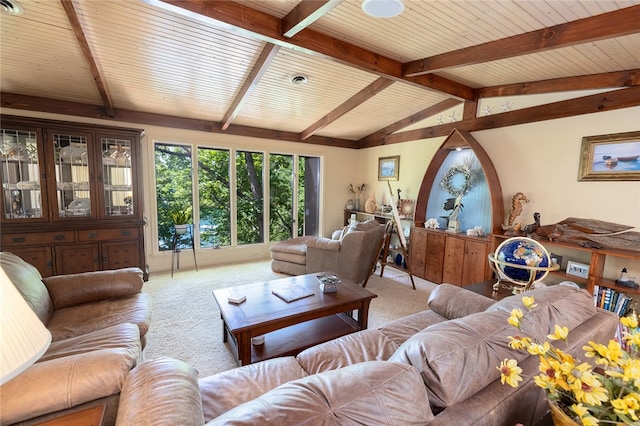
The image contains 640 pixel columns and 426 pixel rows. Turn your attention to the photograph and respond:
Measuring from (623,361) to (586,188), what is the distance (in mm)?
3199

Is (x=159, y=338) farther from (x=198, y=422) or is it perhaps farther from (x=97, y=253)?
(x=198, y=422)

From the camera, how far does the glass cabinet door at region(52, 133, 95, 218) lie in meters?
3.43

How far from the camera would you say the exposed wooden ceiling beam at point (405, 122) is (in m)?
4.26

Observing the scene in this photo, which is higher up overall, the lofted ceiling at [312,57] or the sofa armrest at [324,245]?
the lofted ceiling at [312,57]

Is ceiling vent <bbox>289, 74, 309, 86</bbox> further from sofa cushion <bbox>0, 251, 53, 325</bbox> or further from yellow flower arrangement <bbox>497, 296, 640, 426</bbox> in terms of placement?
yellow flower arrangement <bbox>497, 296, 640, 426</bbox>

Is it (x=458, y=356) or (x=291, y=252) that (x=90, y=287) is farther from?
(x=458, y=356)

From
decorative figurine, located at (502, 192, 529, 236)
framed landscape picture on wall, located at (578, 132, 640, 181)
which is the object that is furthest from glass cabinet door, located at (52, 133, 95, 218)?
framed landscape picture on wall, located at (578, 132, 640, 181)

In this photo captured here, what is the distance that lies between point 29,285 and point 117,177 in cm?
237

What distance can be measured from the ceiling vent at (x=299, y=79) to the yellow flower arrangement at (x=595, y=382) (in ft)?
11.1

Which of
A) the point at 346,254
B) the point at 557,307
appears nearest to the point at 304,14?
the point at 557,307

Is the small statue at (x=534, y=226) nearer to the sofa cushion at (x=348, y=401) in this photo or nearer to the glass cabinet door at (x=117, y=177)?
the sofa cushion at (x=348, y=401)

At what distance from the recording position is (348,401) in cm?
79

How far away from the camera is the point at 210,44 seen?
2.66 meters

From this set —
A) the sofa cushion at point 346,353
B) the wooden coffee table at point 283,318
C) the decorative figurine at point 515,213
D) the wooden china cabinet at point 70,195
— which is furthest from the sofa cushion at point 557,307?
the wooden china cabinet at point 70,195
